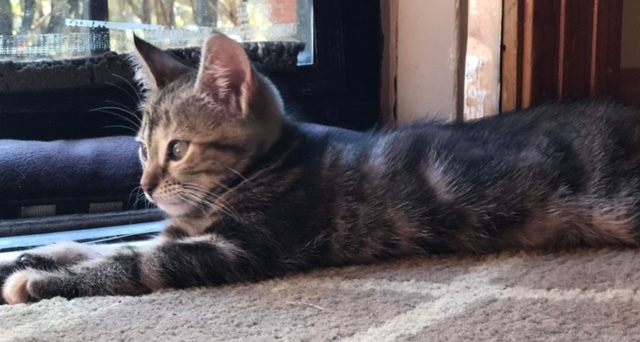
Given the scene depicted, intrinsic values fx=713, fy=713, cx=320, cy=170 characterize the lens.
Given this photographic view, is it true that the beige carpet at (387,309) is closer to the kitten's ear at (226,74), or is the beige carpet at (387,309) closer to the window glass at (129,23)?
the kitten's ear at (226,74)

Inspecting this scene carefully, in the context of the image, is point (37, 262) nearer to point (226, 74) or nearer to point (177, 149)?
point (177, 149)

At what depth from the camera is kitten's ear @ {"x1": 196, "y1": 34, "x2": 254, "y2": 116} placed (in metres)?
1.23

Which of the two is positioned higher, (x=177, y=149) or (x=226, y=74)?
(x=226, y=74)

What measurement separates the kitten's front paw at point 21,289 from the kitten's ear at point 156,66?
47 cm

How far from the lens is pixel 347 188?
130 cm

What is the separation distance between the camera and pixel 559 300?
1.03m

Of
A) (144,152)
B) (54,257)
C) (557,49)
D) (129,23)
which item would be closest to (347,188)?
(144,152)

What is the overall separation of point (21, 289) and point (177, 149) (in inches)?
14.0

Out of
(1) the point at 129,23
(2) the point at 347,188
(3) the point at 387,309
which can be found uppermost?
(1) the point at 129,23

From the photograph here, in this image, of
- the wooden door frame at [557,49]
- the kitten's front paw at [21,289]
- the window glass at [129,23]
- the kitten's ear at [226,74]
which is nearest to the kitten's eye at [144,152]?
the kitten's ear at [226,74]

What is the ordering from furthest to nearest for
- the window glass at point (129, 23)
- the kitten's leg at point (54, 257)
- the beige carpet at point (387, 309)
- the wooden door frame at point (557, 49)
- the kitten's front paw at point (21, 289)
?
the window glass at point (129, 23)
the wooden door frame at point (557, 49)
the kitten's leg at point (54, 257)
the kitten's front paw at point (21, 289)
the beige carpet at point (387, 309)

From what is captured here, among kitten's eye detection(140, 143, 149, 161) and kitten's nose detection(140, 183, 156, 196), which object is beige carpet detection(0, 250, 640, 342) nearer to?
kitten's nose detection(140, 183, 156, 196)

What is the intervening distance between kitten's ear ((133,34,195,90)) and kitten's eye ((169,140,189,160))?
166mm

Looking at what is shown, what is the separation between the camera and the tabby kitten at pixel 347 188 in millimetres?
1260
